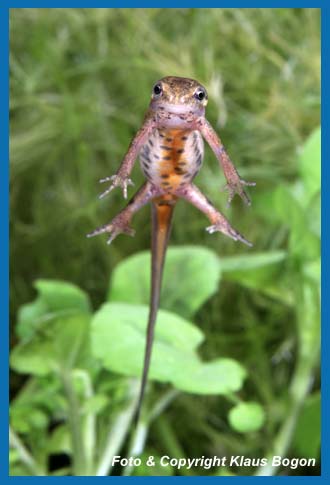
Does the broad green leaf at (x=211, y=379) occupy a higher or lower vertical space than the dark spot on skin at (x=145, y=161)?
lower

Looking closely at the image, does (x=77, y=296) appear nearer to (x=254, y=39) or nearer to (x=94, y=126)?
(x=94, y=126)

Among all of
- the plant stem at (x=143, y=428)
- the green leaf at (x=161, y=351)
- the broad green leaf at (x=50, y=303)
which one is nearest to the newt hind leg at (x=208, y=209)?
the green leaf at (x=161, y=351)

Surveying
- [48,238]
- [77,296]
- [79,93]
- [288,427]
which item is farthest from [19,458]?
[79,93]

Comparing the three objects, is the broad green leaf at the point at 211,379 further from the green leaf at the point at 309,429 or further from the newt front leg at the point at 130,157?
the newt front leg at the point at 130,157

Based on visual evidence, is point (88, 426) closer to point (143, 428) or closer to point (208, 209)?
point (143, 428)

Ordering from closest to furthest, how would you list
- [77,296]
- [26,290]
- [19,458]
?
[19,458]
[77,296]
[26,290]

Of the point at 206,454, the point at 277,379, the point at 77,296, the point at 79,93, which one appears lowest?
the point at 206,454
